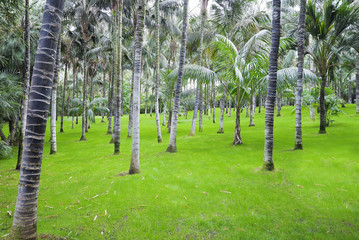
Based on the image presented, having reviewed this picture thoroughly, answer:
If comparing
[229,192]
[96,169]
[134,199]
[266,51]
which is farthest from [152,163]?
[266,51]

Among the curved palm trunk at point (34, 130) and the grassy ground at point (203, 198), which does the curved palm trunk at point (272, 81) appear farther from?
the curved palm trunk at point (34, 130)

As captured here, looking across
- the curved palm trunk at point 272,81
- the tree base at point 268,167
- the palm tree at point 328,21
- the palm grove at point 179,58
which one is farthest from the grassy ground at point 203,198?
the palm tree at point 328,21

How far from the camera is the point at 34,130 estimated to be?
9.71 ft

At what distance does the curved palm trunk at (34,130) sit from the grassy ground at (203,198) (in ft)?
2.14

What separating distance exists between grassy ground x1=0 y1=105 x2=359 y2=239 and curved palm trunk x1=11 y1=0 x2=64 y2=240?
25.7 inches

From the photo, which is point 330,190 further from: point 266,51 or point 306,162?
point 266,51

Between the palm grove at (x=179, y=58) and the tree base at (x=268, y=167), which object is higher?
the palm grove at (x=179, y=58)

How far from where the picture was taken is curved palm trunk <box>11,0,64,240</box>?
2965 mm

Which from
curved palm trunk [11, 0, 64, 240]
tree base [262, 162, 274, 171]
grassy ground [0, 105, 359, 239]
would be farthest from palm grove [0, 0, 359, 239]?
grassy ground [0, 105, 359, 239]

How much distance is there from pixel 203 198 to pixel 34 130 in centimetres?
398

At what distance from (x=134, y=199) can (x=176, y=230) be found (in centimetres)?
171

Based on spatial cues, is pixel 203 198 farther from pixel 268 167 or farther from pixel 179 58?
pixel 179 58

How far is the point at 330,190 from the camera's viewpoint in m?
5.42

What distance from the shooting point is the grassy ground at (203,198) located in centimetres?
388
